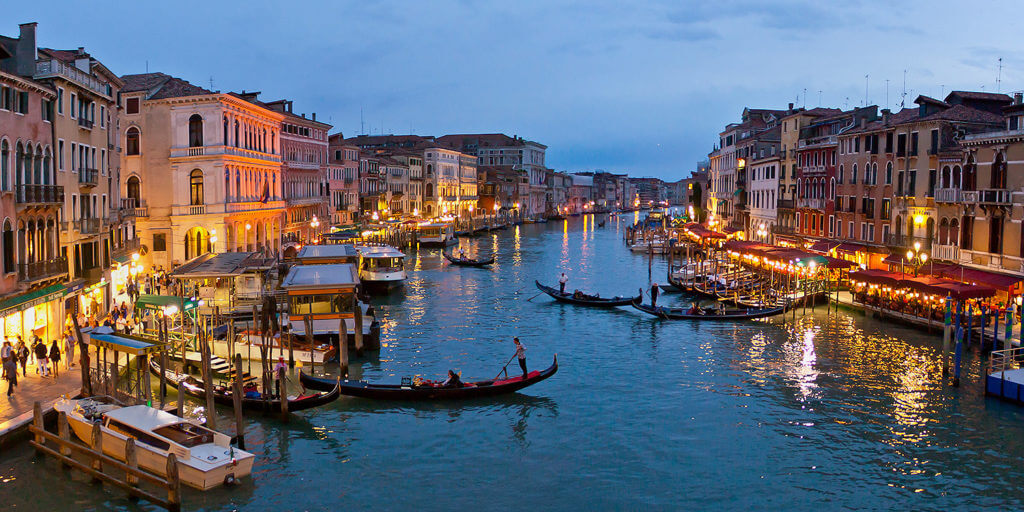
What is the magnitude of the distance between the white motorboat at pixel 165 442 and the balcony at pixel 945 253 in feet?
78.6

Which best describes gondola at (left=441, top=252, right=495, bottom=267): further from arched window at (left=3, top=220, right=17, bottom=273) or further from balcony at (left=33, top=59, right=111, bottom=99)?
arched window at (left=3, top=220, right=17, bottom=273)

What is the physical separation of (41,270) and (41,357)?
319 cm

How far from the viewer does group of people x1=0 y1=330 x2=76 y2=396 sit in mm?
15383

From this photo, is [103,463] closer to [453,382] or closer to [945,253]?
[453,382]

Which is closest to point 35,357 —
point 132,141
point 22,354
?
point 22,354

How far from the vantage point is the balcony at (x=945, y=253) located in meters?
28.1

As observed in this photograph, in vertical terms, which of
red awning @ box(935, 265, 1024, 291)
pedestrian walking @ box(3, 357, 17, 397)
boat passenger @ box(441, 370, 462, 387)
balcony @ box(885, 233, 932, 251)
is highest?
balcony @ box(885, 233, 932, 251)

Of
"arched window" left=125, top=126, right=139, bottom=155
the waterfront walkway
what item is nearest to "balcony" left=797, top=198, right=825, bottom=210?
"arched window" left=125, top=126, right=139, bottom=155

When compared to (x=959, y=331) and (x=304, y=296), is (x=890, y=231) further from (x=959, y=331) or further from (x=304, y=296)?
(x=304, y=296)

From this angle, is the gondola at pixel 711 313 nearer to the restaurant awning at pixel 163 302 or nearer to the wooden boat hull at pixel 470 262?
the restaurant awning at pixel 163 302

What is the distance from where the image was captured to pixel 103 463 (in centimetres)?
1354

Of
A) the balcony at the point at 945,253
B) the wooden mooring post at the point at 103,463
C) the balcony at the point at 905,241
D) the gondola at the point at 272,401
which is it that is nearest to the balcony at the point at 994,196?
the balcony at the point at 945,253

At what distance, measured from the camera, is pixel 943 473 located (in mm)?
14109

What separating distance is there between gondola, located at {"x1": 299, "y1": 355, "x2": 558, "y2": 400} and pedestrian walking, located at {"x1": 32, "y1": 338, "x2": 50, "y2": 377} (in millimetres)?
5005
